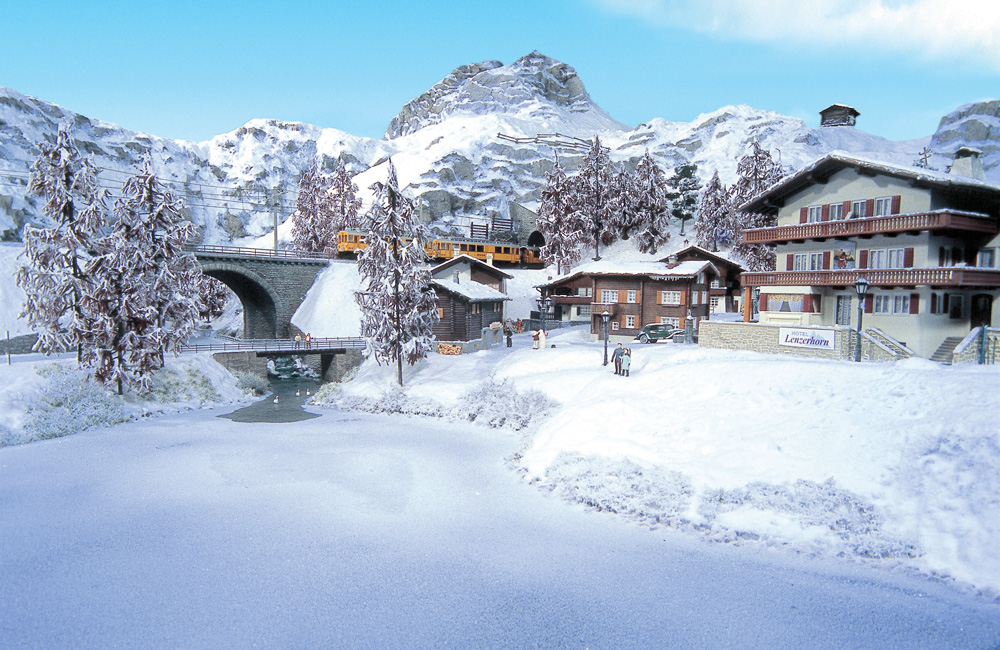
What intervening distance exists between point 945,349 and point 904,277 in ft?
13.1

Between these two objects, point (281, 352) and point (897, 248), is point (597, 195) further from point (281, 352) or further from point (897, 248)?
point (897, 248)

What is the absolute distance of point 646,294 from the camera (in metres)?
43.4

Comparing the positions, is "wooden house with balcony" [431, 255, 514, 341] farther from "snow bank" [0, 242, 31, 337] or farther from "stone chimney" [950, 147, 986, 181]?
"snow bank" [0, 242, 31, 337]

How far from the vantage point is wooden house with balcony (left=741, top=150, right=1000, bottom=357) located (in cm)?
2458

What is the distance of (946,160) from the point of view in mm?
93062

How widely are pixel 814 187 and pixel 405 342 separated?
1029 inches

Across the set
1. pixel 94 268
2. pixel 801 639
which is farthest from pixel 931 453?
pixel 94 268

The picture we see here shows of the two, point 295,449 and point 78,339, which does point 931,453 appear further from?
point 78,339

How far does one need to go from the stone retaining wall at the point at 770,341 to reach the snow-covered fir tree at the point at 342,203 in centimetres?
5311

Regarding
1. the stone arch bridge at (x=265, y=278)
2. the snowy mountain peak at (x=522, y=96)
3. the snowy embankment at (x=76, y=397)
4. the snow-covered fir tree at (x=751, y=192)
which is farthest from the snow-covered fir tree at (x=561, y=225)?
the snowy mountain peak at (x=522, y=96)

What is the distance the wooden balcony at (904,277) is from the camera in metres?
23.8

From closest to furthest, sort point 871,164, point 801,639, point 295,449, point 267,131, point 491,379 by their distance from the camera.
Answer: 1. point 801,639
2. point 295,449
3. point 871,164
4. point 491,379
5. point 267,131

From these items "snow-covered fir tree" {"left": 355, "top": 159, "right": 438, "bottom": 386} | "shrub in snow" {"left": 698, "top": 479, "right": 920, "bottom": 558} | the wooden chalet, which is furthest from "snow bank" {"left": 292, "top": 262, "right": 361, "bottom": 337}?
"shrub in snow" {"left": 698, "top": 479, "right": 920, "bottom": 558}

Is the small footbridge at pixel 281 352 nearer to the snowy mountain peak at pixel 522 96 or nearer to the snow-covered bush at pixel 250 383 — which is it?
the snow-covered bush at pixel 250 383
